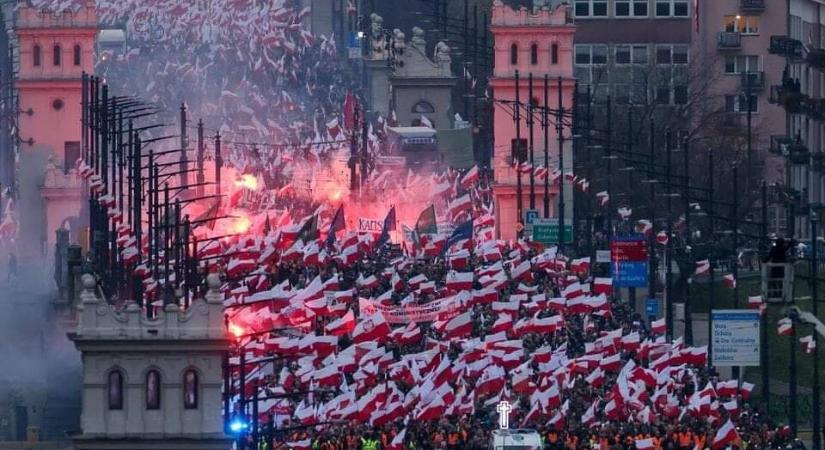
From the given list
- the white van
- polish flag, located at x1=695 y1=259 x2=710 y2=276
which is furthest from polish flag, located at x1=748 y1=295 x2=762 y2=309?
the white van

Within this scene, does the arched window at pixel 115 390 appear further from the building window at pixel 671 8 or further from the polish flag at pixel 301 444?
the building window at pixel 671 8

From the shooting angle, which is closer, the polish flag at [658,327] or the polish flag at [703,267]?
the polish flag at [658,327]

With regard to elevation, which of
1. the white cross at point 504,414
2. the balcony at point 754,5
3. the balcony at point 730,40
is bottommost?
the white cross at point 504,414

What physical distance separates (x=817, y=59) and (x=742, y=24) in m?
62.2

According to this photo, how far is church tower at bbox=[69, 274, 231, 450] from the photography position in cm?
10231

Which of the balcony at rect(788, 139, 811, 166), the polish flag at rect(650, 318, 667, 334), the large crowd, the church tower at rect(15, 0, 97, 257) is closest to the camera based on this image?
the large crowd

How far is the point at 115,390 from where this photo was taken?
337 ft

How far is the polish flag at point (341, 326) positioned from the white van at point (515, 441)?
41.2 feet

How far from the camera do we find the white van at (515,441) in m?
107

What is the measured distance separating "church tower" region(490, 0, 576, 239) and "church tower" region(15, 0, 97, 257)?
14604mm

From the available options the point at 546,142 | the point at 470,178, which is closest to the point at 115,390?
the point at 546,142

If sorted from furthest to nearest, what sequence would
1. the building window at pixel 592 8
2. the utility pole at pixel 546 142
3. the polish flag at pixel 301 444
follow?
the building window at pixel 592 8
the utility pole at pixel 546 142
the polish flag at pixel 301 444

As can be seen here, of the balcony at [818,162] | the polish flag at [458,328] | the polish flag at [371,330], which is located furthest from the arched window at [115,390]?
the balcony at [818,162]

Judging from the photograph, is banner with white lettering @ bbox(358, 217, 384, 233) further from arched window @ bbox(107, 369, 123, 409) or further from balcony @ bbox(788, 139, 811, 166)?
arched window @ bbox(107, 369, 123, 409)
